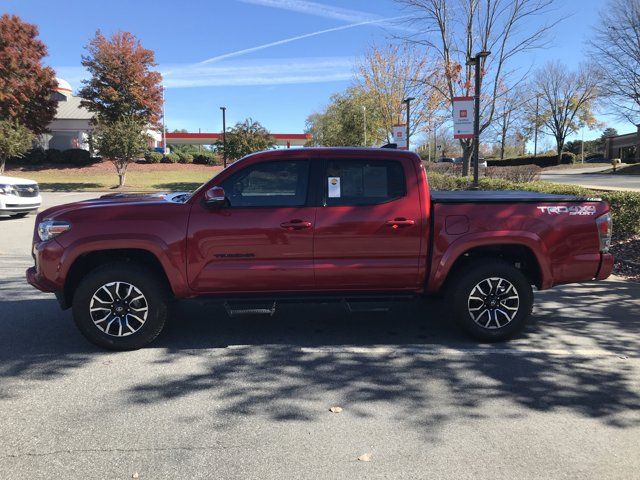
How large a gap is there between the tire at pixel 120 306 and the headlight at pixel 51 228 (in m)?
0.46

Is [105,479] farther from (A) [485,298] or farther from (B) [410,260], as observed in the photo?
(A) [485,298]

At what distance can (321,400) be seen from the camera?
12.5 feet

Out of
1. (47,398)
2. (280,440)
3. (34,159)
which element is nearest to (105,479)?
(280,440)

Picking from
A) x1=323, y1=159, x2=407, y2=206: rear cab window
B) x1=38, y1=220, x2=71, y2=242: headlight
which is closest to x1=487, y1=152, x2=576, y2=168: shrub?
x1=323, y1=159, x2=407, y2=206: rear cab window

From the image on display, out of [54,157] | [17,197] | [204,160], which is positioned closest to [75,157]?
[54,157]

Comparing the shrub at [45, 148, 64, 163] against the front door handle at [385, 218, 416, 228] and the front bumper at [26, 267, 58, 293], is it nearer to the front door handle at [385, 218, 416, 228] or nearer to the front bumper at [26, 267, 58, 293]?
the front bumper at [26, 267, 58, 293]

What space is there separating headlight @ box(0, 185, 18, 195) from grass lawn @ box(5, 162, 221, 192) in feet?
50.5

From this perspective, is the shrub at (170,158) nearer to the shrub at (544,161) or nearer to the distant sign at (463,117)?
the distant sign at (463,117)

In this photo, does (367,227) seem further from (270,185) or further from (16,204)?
(16,204)

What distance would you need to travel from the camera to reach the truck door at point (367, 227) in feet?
15.5

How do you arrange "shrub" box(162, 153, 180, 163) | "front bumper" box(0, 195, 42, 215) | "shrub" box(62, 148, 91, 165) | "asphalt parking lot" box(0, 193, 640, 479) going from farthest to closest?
"shrub" box(162, 153, 180, 163) → "shrub" box(62, 148, 91, 165) → "front bumper" box(0, 195, 42, 215) → "asphalt parking lot" box(0, 193, 640, 479)

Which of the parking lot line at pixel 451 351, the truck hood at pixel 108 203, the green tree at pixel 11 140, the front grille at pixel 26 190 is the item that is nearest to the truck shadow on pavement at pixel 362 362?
the parking lot line at pixel 451 351

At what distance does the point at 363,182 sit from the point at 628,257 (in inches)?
250

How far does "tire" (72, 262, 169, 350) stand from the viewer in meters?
4.63
